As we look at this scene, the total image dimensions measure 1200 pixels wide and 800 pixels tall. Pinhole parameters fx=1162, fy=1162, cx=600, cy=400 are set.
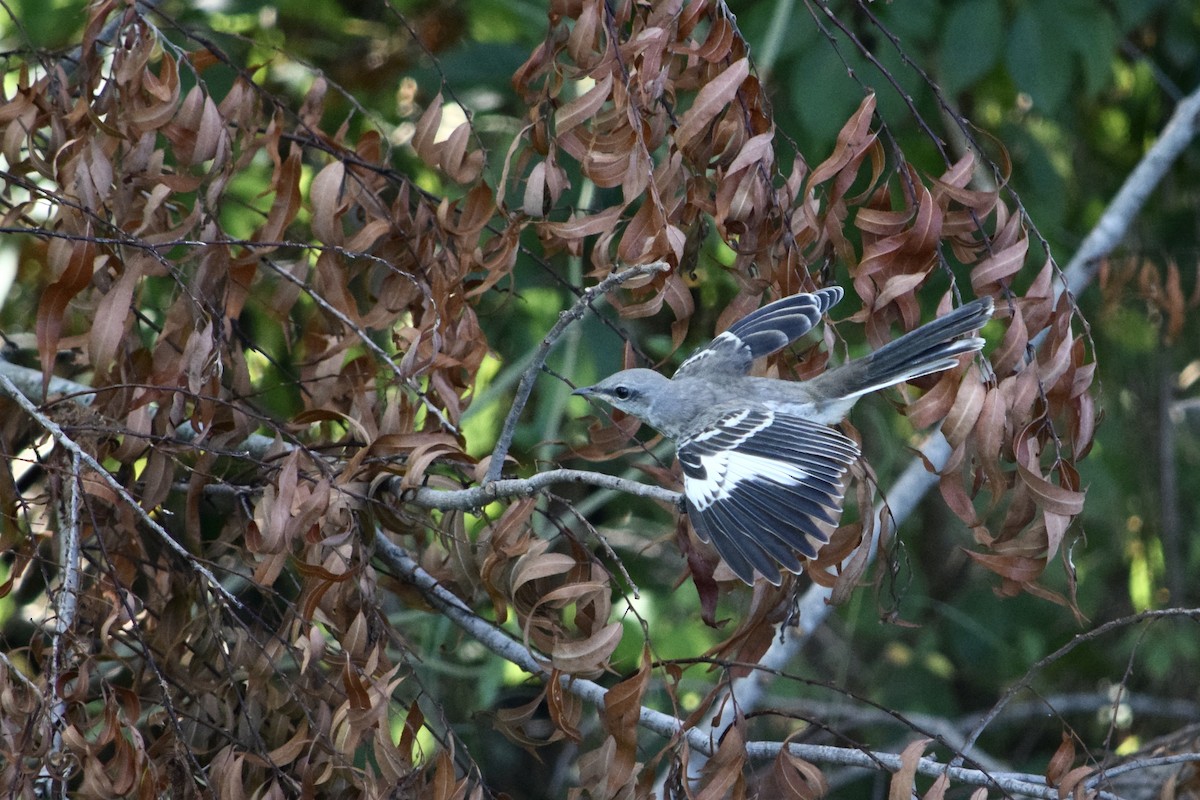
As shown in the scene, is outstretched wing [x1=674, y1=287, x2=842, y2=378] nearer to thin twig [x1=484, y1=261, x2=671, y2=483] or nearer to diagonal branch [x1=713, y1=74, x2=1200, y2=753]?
thin twig [x1=484, y1=261, x2=671, y2=483]

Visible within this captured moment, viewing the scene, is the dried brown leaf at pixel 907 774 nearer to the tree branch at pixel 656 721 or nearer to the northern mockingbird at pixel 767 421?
the tree branch at pixel 656 721

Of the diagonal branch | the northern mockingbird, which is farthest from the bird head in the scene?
the diagonal branch

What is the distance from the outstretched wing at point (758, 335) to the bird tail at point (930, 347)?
16 centimetres

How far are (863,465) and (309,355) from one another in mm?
1331

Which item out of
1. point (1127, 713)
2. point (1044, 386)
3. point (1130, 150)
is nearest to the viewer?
point (1044, 386)

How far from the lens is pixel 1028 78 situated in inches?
146

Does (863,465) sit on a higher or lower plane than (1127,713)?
higher

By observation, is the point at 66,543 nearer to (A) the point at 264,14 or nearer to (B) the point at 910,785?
(B) the point at 910,785

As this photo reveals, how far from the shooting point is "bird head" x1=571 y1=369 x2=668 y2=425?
2656 millimetres

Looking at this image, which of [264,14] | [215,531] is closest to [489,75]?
[264,14]

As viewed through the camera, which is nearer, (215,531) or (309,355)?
(309,355)

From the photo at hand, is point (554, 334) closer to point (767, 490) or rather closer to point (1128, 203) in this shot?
point (767, 490)

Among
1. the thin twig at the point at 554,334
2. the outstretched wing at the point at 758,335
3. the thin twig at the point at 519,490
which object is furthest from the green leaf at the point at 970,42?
the thin twig at the point at 519,490

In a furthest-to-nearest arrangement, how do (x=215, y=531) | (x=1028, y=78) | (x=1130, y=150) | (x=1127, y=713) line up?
(x=1130, y=150) → (x=1127, y=713) → (x=1028, y=78) → (x=215, y=531)
